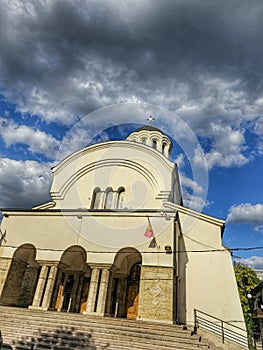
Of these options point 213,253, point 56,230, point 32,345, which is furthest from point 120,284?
point 32,345

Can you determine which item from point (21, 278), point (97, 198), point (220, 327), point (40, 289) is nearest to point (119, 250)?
point (40, 289)

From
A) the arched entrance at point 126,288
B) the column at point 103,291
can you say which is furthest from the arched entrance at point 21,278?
the arched entrance at point 126,288

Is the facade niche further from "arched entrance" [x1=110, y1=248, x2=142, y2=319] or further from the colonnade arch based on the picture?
"arched entrance" [x1=110, y1=248, x2=142, y2=319]

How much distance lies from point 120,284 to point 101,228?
3.55 m

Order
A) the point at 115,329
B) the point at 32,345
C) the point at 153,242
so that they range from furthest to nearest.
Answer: the point at 153,242
the point at 115,329
the point at 32,345

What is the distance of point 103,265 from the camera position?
12.1 m

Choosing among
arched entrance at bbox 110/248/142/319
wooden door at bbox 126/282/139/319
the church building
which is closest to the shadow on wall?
the church building

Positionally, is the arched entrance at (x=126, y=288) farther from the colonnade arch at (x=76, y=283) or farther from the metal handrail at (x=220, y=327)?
the metal handrail at (x=220, y=327)

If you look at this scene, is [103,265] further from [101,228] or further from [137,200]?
[137,200]

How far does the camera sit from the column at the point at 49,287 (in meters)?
11.8

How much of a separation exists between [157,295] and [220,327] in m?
4.49

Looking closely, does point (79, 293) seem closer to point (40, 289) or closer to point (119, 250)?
point (40, 289)

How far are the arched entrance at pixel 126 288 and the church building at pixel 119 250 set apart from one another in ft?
0.16

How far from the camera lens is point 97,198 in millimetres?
16875
